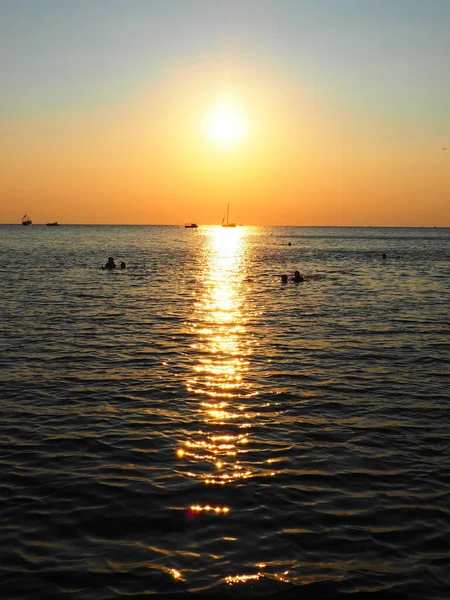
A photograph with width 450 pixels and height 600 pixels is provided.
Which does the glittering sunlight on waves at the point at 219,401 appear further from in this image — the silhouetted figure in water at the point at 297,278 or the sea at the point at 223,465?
the silhouetted figure in water at the point at 297,278

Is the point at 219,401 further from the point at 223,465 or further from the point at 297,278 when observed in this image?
the point at 297,278

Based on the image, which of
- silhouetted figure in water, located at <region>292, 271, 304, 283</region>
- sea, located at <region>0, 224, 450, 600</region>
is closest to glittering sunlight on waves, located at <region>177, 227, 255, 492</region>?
sea, located at <region>0, 224, 450, 600</region>

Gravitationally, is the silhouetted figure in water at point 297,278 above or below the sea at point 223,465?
above

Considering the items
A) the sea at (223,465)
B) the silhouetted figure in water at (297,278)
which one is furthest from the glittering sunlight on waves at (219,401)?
the silhouetted figure in water at (297,278)

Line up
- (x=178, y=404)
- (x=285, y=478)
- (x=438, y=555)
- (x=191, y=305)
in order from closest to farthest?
(x=438, y=555) → (x=285, y=478) → (x=178, y=404) → (x=191, y=305)

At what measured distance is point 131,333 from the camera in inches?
1040

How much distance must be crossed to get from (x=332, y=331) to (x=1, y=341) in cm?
1547

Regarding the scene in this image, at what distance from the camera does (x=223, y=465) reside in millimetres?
11594

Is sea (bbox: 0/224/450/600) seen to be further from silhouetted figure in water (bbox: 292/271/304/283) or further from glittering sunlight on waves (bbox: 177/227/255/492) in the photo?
silhouetted figure in water (bbox: 292/271/304/283)

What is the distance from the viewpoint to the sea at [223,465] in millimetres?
8133

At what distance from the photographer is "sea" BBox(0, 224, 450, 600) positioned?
813 centimetres

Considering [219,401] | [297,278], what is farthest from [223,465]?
[297,278]

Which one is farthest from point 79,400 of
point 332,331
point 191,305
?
point 191,305

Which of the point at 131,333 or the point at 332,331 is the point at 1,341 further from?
the point at 332,331
